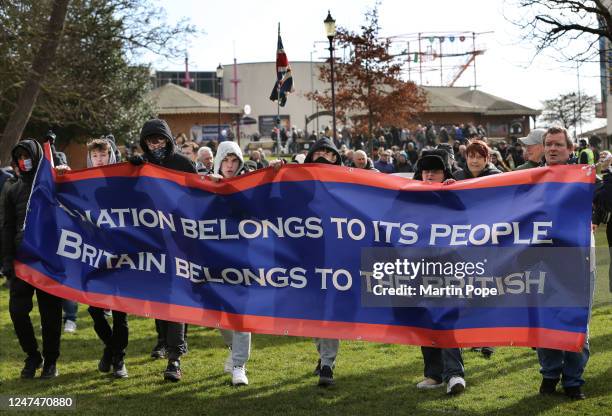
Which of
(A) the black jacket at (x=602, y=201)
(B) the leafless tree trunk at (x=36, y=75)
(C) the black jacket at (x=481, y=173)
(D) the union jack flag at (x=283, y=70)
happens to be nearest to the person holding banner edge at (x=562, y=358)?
(A) the black jacket at (x=602, y=201)

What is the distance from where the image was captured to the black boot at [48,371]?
9091 mm

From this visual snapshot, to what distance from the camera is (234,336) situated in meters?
8.79

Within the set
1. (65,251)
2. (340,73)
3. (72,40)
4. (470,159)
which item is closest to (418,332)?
(470,159)

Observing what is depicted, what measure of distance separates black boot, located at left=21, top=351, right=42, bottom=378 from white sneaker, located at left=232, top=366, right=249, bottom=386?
201 centimetres

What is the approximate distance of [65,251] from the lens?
8.38m

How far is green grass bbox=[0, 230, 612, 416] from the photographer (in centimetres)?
761

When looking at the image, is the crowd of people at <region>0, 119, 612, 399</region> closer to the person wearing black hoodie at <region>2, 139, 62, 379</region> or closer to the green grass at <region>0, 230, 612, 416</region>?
the person wearing black hoodie at <region>2, 139, 62, 379</region>

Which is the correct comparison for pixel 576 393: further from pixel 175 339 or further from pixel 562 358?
pixel 175 339

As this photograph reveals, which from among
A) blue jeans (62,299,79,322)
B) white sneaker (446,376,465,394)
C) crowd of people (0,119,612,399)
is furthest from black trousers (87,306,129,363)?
blue jeans (62,299,79,322)

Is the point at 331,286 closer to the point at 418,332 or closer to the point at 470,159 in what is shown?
the point at 418,332

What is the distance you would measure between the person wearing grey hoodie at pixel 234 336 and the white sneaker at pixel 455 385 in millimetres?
1865

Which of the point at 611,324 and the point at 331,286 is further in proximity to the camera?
the point at 611,324

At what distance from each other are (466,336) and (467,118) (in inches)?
2358

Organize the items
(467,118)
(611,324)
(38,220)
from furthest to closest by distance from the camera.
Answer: (467,118) < (611,324) < (38,220)
